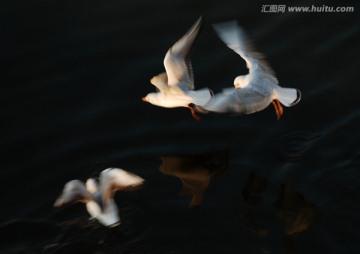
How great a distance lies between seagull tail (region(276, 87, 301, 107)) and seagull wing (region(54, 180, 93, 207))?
162 centimetres

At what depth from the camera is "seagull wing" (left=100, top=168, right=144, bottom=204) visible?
18.2ft

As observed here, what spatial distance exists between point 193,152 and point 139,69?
3.59ft

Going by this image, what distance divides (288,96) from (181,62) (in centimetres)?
83

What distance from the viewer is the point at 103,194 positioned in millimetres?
5555

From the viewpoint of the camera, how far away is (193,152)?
6227 millimetres

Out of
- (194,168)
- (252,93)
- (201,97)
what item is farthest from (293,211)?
(201,97)

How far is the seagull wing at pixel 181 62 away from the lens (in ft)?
19.8

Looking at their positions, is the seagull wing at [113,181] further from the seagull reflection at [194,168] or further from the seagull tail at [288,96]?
the seagull tail at [288,96]

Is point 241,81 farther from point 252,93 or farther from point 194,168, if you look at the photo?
point 194,168

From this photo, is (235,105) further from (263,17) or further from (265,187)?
(263,17)

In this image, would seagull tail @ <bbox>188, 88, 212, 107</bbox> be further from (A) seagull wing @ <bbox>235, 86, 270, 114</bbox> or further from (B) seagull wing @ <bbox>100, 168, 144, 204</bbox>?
(B) seagull wing @ <bbox>100, 168, 144, 204</bbox>

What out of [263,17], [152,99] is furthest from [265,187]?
[263,17]

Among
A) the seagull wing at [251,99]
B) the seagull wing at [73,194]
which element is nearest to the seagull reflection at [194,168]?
the seagull wing at [251,99]

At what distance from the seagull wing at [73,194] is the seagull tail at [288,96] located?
1616mm
